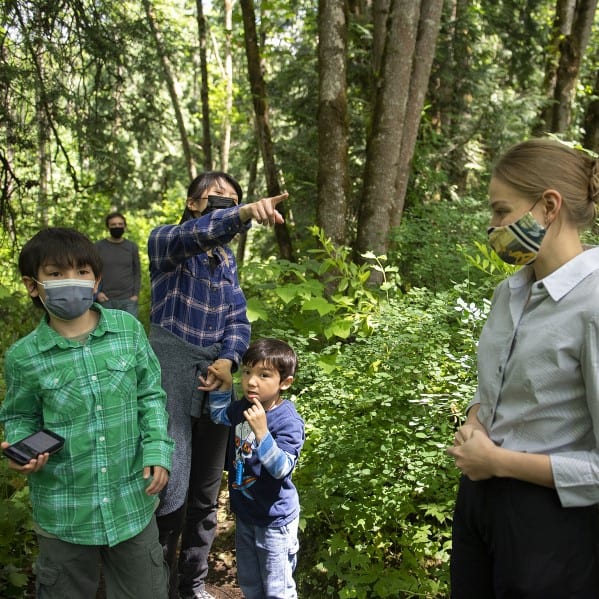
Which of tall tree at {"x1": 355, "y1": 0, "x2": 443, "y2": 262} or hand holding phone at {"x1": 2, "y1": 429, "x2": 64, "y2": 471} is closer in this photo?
hand holding phone at {"x1": 2, "y1": 429, "x2": 64, "y2": 471}

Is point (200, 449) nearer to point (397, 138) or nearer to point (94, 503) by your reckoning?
point (94, 503)

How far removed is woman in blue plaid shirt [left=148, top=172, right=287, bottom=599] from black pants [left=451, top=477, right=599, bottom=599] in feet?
4.92

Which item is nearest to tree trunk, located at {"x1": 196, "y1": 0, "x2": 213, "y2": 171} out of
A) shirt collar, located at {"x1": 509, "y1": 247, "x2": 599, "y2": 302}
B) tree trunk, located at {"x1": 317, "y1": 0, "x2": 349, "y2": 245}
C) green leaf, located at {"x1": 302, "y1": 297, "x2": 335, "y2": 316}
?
tree trunk, located at {"x1": 317, "y1": 0, "x2": 349, "y2": 245}

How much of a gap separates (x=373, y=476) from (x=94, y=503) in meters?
1.67

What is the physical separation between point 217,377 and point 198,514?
89 centimetres

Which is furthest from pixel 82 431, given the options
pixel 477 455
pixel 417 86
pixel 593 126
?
pixel 593 126

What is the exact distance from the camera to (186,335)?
2912 mm

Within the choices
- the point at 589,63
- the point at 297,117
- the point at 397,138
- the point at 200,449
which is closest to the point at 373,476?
the point at 200,449

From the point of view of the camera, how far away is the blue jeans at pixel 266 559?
2.83 metres

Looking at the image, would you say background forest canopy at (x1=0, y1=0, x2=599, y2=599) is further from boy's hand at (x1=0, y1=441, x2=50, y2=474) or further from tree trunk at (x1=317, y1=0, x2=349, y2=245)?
boy's hand at (x1=0, y1=441, x2=50, y2=474)

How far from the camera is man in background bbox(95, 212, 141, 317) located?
26.9 ft

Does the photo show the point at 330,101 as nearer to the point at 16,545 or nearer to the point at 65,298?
the point at 65,298

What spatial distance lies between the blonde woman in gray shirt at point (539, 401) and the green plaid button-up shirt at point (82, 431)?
→ 129cm

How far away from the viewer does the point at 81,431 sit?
2.36 m
